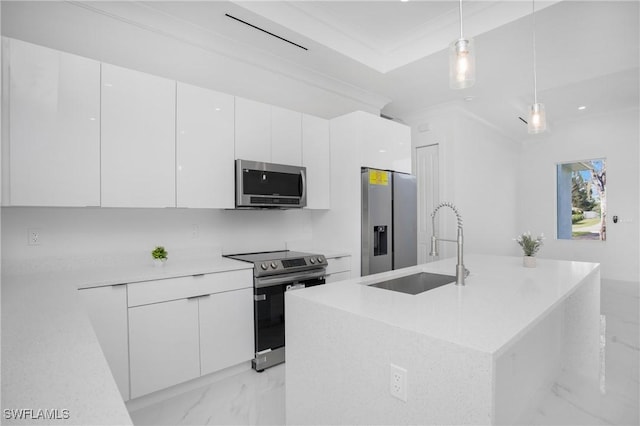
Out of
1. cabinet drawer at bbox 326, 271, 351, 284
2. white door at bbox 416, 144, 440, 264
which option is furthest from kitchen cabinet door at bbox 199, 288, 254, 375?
white door at bbox 416, 144, 440, 264

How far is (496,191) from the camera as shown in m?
6.36

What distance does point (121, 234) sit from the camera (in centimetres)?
267

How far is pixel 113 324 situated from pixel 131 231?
0.86 m

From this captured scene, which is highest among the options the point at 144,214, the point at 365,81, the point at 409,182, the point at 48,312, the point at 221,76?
the point at 365,81

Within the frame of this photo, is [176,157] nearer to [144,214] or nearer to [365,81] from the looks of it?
[144,214]

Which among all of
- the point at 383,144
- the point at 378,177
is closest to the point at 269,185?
the point at 378,177

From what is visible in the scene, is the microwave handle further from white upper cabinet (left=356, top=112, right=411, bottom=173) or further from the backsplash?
white upper cabinet (left=356, top=112, right=411, bottom=173)

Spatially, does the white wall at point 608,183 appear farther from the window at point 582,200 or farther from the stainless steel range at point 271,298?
the stainless steel range at point 271,298

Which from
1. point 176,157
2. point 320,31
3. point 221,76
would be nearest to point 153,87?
point 176,157

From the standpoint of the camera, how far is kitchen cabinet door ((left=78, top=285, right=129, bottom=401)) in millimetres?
2041

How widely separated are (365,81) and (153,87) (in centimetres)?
236

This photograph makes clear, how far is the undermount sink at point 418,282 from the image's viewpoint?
2.11 m

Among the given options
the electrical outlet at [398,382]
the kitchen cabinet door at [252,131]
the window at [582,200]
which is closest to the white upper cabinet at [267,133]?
the kitchen cabinet door at [252,131]

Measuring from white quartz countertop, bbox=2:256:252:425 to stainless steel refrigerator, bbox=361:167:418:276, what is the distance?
2476 millimetres
